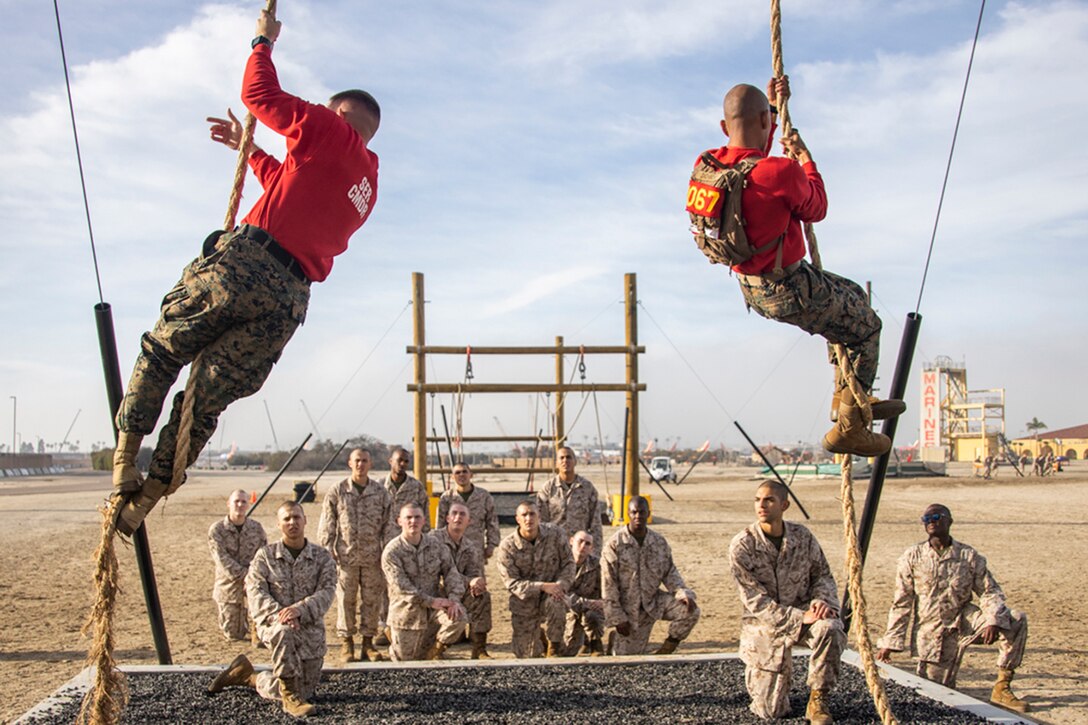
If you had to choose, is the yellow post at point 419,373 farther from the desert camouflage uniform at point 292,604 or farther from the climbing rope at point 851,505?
the climbing rope at point 851,505

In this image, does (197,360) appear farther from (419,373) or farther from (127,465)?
(419,373)

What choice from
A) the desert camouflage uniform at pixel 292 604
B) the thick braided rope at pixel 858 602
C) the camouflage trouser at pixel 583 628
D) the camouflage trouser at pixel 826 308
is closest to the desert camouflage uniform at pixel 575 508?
the camouflage trouser at pixel 583 628

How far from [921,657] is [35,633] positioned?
7.00 metres

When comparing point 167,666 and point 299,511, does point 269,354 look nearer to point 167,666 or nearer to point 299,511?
point 299,511

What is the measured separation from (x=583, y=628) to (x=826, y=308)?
166 inches

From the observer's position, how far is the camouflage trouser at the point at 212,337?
11.2ft

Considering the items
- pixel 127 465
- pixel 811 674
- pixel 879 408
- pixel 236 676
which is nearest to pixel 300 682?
pixel 236 676

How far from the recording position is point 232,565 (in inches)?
301

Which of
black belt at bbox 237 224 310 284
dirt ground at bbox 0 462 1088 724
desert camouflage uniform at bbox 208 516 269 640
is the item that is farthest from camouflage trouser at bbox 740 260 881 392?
desert camouflage uniform at bbox 208 516 269 640

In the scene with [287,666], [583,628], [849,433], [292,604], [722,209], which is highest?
[722,209]

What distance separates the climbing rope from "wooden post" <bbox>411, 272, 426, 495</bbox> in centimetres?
754

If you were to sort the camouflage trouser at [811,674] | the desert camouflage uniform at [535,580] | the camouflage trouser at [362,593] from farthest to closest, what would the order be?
the camouflage trouser at [362,593] < the desert camouflage uniform at [535,580] < the camouflage trouser at [811,674]

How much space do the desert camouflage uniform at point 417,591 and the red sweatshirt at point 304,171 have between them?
3.45 m

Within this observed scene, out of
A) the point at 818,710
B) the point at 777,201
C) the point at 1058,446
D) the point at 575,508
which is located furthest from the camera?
the point at 1058,446
